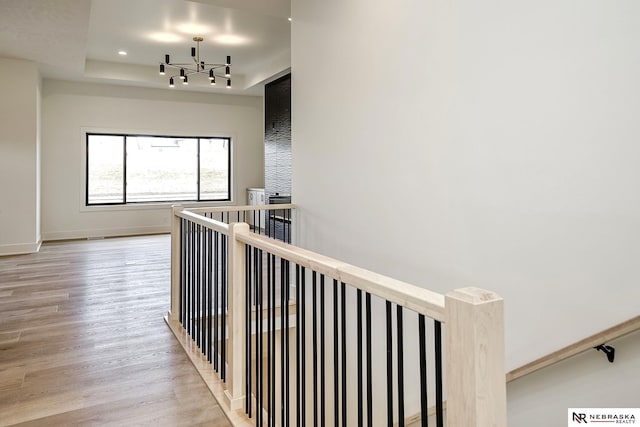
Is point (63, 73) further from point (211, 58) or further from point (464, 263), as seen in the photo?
point (464, 263)

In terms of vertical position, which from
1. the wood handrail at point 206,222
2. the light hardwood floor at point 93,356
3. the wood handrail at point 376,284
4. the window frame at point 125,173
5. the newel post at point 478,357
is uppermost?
the window frame at point 125,173

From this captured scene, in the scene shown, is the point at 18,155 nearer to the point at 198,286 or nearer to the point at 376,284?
the point at 198,286

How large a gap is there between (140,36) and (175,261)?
4061 mm

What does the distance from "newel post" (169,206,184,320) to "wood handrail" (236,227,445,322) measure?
5.83ft

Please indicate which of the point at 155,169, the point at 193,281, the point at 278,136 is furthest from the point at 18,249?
the point at 193,281

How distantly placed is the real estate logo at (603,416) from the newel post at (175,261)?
2711 mm

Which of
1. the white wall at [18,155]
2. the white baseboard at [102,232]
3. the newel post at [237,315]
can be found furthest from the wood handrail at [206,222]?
the white baseboard at [102,232]

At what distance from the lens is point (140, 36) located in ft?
18.7

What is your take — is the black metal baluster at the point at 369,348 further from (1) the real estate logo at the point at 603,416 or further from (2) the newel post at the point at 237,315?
(1) the real estate logo at the point at 603,416

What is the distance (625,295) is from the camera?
63.7 inches

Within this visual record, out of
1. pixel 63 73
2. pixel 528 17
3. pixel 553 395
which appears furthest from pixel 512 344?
pixel 63 73

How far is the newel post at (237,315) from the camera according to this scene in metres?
2.02

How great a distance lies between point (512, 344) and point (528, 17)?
1597 millimetres

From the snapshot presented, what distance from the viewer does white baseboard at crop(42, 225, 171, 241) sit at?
24.1 ft
